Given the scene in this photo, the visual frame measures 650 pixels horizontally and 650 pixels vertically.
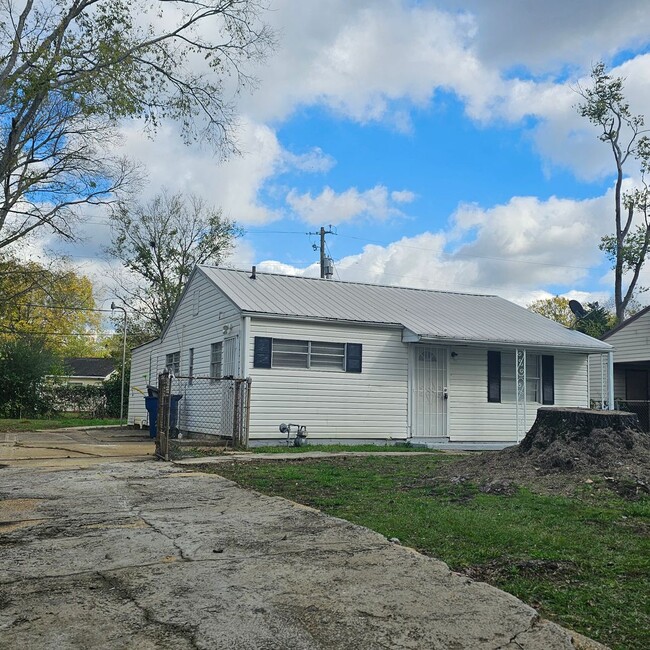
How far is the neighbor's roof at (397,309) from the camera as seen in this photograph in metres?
16.1

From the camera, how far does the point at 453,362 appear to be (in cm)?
1731

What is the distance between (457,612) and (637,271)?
29.1 meters

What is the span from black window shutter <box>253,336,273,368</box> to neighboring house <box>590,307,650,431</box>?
11681 millimetres

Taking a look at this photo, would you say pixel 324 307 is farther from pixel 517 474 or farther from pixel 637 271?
pixel 637 271

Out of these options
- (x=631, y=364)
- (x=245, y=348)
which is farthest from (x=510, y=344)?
(x=631, y=364)

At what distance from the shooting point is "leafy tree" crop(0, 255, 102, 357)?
80.5 ft

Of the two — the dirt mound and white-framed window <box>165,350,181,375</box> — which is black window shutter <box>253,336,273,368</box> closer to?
white-framed window <box>165,350,181,375</box>

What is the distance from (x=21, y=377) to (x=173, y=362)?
12.9 m

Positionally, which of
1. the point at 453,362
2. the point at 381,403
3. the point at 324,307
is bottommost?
the point at 381,403

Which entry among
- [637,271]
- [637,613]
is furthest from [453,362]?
[637,271]

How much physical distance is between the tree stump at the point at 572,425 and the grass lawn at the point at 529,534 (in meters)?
1.52

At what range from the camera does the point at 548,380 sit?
60.9 ft

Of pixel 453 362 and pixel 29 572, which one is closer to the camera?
pixel 29 572

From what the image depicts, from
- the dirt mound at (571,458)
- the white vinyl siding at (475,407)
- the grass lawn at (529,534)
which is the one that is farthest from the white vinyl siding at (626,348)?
the grass lawn at (529,534)
